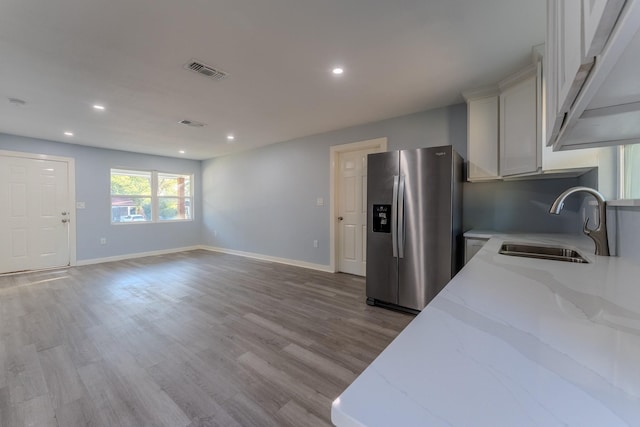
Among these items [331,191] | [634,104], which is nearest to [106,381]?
[634,104]

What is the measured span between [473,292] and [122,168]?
6.84 meters

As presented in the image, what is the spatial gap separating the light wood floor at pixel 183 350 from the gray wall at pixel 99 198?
1.46 meters

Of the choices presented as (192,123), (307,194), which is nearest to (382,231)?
(307,194)

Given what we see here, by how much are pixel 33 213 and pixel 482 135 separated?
279 inches

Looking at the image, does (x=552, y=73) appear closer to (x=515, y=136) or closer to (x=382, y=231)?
(x=515, y=136)

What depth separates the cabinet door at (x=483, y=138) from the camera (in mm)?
2738

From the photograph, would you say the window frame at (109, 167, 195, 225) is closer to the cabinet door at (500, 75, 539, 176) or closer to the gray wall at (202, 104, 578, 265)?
the gray wall at (202, 104, 578, 265)

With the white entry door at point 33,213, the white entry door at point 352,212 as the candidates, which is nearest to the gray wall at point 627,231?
the white entry door at point 352,212

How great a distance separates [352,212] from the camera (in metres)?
4.27

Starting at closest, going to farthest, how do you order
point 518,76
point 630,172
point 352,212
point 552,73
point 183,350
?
point 552,73, point 630,172, point 183,350, point 518,76, point 352,212

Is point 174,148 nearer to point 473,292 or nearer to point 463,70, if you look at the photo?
point 463,70

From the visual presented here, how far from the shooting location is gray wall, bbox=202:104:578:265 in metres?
2.89

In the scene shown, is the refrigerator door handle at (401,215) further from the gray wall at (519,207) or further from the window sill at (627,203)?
the window sill at (627,203)

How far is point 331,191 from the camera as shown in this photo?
4379 mm
